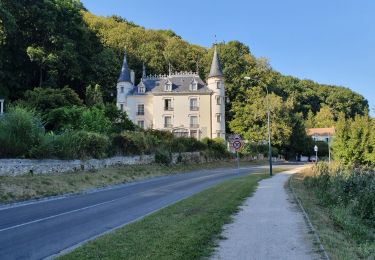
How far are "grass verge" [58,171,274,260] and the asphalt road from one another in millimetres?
862

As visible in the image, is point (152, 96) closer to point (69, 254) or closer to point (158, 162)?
point (158, 162)

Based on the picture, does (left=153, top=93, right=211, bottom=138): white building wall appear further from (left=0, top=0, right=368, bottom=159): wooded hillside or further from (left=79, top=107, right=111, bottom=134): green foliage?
(left=79, top=107, right=111, bottom=134): green foliage

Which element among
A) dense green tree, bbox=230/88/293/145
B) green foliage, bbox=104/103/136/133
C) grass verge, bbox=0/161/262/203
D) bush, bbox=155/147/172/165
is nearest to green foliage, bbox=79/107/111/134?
grass verge, bbox=0/161/262/203

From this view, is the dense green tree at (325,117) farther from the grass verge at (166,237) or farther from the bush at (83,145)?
the grass verge at (166,237)

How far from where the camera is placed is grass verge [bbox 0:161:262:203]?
1981 centimetres

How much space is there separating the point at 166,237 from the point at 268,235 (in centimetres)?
245

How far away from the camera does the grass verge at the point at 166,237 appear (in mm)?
8492

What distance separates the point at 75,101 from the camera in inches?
1857

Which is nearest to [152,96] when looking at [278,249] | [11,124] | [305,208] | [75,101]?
[75,101]

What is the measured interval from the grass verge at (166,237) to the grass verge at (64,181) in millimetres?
8135

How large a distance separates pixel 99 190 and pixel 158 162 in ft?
59.5

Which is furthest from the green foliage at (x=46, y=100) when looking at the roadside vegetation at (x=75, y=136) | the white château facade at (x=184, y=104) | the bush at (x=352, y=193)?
the white château facade at (x=184, y=104)

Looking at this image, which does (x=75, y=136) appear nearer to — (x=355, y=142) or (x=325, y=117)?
(x=355, y=142)

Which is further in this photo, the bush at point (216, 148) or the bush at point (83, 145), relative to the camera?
the bush at point (216, 148)
